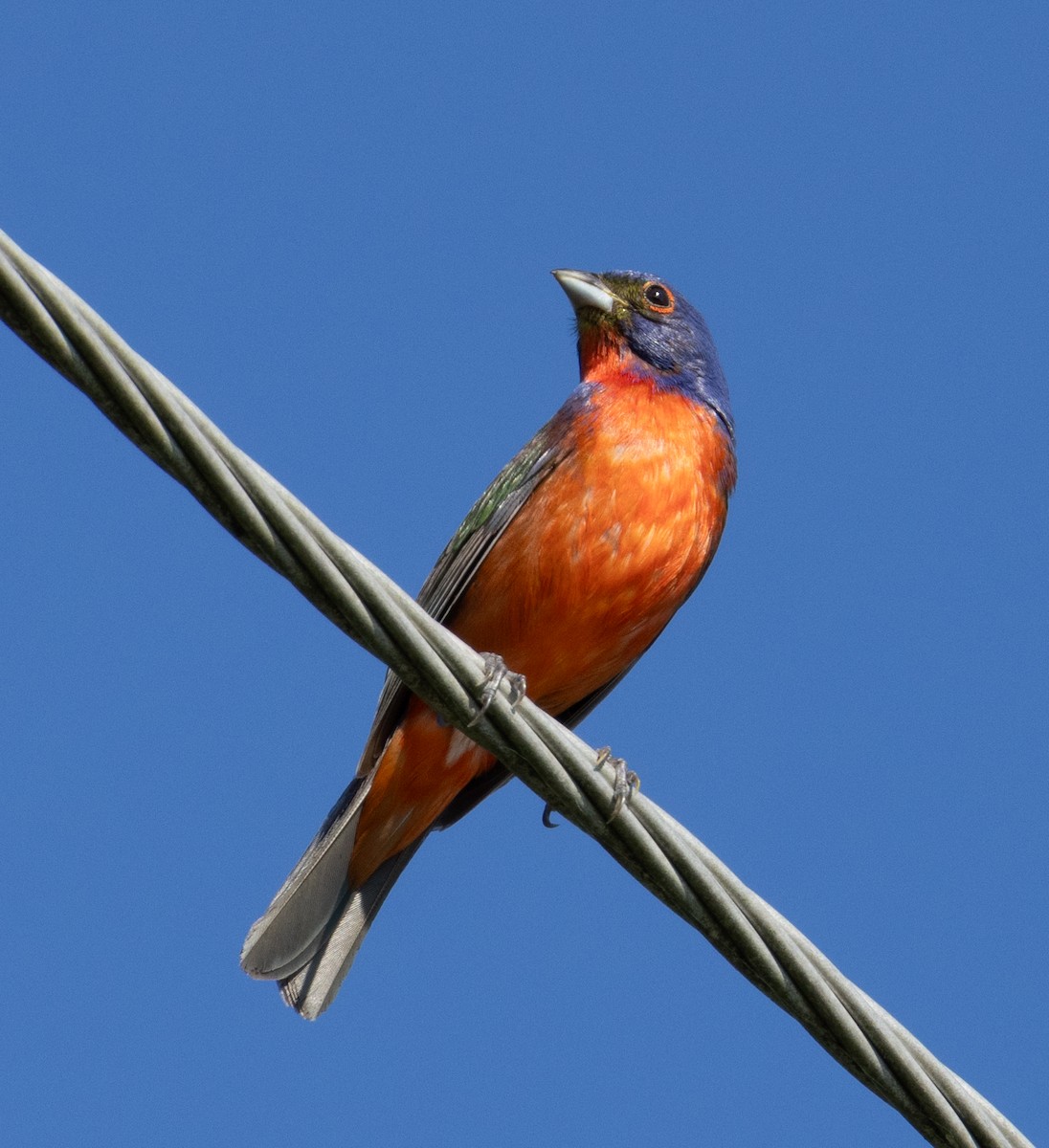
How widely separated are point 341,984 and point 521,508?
196 centimetres

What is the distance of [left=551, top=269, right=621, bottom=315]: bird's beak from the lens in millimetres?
7605

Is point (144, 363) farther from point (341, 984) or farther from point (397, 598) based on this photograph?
point (341, 984)

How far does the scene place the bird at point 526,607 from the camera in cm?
617

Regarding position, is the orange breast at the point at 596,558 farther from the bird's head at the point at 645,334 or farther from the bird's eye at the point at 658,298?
the bird's eye at the point at 658,298

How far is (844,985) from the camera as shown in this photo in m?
3.60

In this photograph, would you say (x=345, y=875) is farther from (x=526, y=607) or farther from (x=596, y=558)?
(x=596, y=558)

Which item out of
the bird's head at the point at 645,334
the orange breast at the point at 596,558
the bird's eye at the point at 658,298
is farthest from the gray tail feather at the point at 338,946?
the bird's eye at the point at 658,298

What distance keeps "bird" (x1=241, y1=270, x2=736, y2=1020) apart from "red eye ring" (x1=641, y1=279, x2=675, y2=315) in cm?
110

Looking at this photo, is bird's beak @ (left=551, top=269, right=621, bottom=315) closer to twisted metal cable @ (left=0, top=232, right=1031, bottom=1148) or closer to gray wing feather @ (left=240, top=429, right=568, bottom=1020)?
gray wing feather @ (left=240, top=429, right=568, bottom=1020)

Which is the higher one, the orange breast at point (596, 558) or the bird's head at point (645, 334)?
the bird's head at point (645, 334)

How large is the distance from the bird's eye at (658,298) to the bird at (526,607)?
3.61ft

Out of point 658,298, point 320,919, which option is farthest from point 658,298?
point 320,919

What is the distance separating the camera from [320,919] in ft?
20.8

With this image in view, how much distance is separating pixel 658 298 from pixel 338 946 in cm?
341
